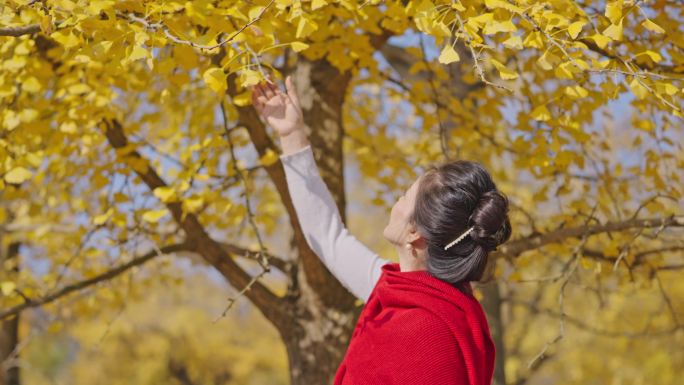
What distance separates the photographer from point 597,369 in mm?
10414

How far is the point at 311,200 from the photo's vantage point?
228 centimetres

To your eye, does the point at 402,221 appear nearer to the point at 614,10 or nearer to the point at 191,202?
the point at 614,10

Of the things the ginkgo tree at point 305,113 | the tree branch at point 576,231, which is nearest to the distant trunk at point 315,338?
the ginkgo tree at point 305,113

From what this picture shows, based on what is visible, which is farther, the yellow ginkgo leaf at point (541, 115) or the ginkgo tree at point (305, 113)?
the yellow ginkgo leaf at point (541, 115)

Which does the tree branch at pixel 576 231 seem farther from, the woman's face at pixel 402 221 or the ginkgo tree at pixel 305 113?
the woman's face at pixel 402 221

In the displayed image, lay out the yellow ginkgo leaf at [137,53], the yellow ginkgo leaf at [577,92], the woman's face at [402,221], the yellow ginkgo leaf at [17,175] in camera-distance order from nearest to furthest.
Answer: the yellow ginkgo leaf at [137,53] < the woman's face at [402,221] < the yellow ginkgo leaf at [577,92] < the yellow ginkgo leaf at [17,175]

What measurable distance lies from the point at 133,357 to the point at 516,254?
10169 millimetres

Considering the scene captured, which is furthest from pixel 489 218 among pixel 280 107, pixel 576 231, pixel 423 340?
pixel 576 231

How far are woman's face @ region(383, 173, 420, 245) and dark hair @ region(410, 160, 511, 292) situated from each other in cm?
4

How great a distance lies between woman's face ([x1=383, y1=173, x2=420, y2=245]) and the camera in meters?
1.95

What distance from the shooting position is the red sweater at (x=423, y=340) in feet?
5.84

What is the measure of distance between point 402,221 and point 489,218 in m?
0.24

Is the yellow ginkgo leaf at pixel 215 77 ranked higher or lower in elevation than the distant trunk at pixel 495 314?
higher

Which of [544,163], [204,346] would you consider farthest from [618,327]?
[544,163]
